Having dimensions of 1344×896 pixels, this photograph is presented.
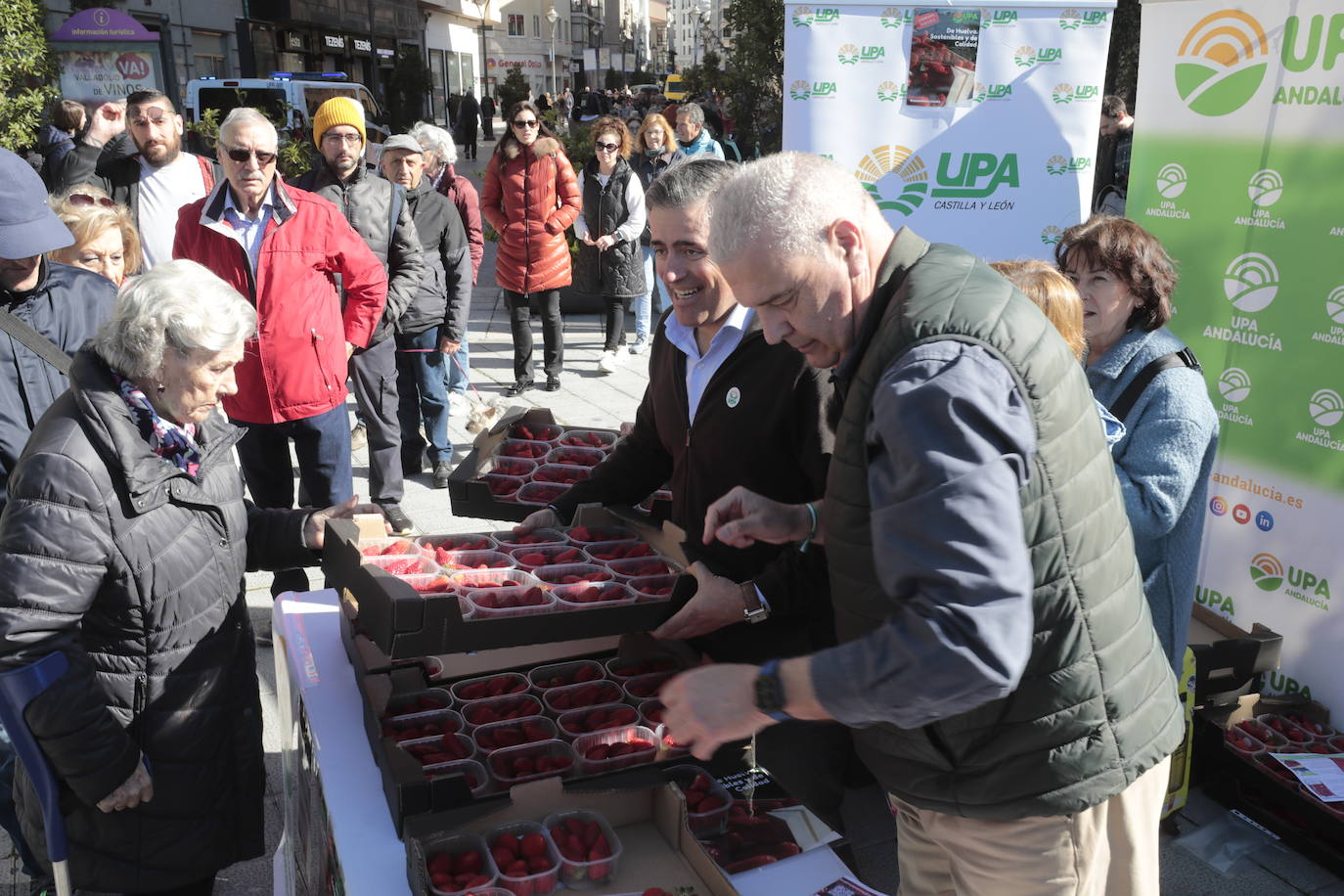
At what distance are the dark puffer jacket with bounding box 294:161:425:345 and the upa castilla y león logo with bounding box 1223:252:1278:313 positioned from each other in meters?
3.82

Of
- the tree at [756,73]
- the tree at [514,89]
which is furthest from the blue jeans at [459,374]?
the tree at [514,89]

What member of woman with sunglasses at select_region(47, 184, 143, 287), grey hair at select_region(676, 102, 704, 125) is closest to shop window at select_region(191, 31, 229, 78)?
grey hair at select_region(676, 102, 704, 125)

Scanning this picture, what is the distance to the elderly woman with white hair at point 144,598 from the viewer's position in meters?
2.09

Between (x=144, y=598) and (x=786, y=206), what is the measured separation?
1.61 metres

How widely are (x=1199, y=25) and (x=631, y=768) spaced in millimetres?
3516

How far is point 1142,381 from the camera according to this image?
284 cm

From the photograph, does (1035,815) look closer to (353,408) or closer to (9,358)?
(9,358)

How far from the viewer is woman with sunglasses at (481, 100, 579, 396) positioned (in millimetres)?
7805

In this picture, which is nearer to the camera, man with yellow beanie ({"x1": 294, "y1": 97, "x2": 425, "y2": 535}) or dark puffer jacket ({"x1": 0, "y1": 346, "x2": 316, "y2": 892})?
dark puffer jacket ({"x1": 0, "y1": 346, "x2": 316, "y2": 892})

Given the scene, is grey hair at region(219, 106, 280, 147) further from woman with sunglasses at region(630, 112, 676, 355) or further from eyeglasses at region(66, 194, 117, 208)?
woman with sunglasses at region(630, 112, 676, 355)

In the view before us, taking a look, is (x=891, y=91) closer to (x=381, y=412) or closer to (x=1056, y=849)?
(x=381, y=412)

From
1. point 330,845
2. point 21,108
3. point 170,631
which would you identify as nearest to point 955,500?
point 330,845

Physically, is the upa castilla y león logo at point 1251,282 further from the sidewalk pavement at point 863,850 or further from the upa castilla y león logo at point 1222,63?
the sidewalk pavement at point 863,850

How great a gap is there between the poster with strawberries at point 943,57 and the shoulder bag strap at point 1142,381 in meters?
2.25
